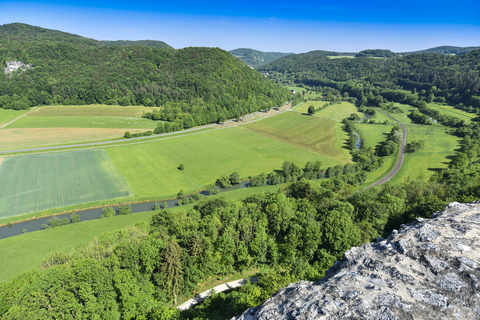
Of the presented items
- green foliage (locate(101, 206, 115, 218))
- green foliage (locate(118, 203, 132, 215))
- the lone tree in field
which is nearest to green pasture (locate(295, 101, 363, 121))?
green foliage (locate(118, 203, 132, 215))

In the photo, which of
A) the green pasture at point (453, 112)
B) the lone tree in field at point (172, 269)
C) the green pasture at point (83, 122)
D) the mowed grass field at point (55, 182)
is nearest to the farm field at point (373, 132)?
the green pasture at point (453, 112)

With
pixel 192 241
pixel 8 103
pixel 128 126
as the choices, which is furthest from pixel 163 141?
pixel 8 103

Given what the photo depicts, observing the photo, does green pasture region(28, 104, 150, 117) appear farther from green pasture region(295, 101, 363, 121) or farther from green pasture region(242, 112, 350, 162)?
green pasture region(295, 101, 363, 121)

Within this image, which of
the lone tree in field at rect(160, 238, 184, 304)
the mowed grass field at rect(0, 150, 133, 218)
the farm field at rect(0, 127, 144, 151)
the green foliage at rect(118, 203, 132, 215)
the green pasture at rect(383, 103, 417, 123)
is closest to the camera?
the lone tree in field at rect(160, 238, 184, 304)

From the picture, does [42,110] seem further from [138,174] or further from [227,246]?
[227,246]

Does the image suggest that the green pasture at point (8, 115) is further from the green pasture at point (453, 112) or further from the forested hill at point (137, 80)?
the green pasture at point (453, 112)

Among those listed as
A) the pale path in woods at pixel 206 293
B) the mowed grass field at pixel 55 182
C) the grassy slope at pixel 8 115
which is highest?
the grassy slope at pixel 8 115

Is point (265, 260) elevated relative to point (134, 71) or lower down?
lower down
